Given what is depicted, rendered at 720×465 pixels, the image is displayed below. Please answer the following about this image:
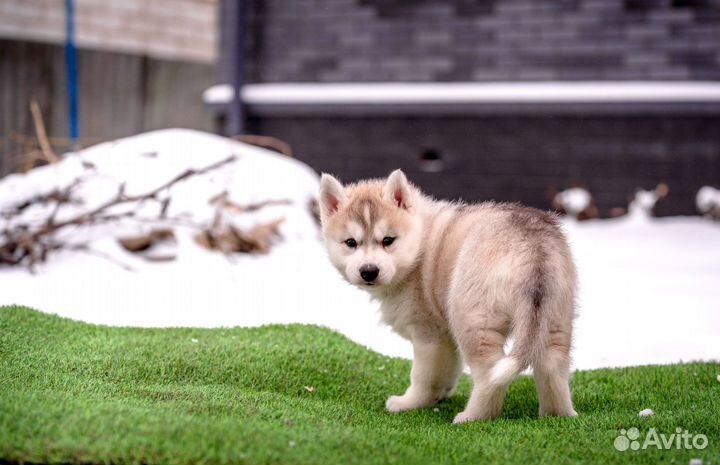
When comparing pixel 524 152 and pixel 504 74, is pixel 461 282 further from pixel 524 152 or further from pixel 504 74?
pixel 504 74

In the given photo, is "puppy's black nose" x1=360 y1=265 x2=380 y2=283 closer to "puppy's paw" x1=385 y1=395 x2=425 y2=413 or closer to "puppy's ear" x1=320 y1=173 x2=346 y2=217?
"puppy's ear" x1=320 y1=173 x2=346 y2=217

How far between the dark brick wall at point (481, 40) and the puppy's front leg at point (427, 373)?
7.20m

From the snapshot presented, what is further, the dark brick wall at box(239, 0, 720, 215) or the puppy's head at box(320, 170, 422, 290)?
the dark brick wall at box(239, 0, 720, 215)

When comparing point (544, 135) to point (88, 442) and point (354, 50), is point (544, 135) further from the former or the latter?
point (88, 442)

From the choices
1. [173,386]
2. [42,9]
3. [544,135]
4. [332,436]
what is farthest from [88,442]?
[42,9]

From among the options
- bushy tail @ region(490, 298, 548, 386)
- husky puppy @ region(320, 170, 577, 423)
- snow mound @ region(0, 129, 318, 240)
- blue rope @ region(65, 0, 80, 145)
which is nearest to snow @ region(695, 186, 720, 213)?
snow mound @ region(0, 129, 318, 240)

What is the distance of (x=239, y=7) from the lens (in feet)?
37.4

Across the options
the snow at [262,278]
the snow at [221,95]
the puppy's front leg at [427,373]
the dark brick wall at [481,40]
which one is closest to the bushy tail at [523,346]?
the puppy's front leg at [427,373]

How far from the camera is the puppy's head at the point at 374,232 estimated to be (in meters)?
4.12

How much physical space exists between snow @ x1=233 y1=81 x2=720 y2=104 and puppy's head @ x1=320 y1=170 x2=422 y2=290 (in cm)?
667

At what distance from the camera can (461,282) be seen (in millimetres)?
3801

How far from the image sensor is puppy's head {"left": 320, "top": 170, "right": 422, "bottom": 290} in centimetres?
412

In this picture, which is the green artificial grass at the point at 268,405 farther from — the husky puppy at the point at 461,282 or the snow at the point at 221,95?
the snow at the point at 221,95

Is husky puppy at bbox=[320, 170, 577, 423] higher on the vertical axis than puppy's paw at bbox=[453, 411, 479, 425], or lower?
higher
